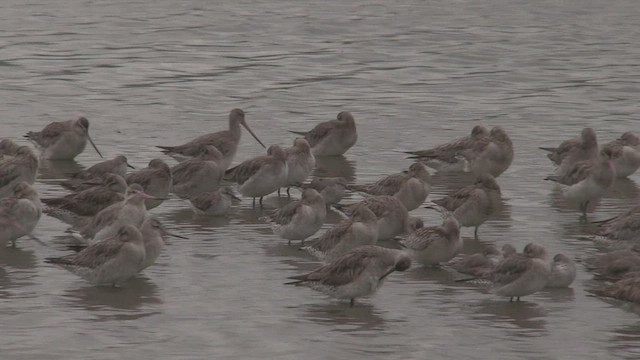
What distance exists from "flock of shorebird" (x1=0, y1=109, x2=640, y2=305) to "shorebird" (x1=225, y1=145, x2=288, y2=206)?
0.02 metres

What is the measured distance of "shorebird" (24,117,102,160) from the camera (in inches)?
1084

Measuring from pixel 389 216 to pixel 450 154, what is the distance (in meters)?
5.76

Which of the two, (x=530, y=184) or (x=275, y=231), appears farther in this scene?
(x=530, y=184)

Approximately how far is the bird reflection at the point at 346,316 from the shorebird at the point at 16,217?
450 cm

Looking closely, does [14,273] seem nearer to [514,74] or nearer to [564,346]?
[564,346]

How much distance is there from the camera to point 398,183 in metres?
23.0

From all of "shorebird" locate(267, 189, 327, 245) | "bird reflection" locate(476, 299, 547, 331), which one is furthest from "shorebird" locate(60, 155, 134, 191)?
"bird reflection" locate(476, 299, 547, 331)

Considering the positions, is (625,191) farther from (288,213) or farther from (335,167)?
(288,213)

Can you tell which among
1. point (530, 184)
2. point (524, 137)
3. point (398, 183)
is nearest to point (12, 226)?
point (398, 183)

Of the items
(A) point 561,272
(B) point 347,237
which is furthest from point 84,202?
(A) point 561,272

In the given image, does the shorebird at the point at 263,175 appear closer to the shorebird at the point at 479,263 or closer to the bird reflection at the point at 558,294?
the shorebird at the point at 479,263

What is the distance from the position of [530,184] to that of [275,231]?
254 inches

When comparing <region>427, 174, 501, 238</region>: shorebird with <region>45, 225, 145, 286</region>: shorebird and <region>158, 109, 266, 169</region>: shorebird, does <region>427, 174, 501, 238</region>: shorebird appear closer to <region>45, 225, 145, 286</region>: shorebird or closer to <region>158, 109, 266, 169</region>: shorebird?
<region>45, 225, 145, 286</region>: shorebird

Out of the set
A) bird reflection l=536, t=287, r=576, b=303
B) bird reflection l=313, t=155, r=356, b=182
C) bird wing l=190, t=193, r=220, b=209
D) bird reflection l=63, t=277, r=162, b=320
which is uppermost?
bird wing l=190, t=193, r=220, b=209
